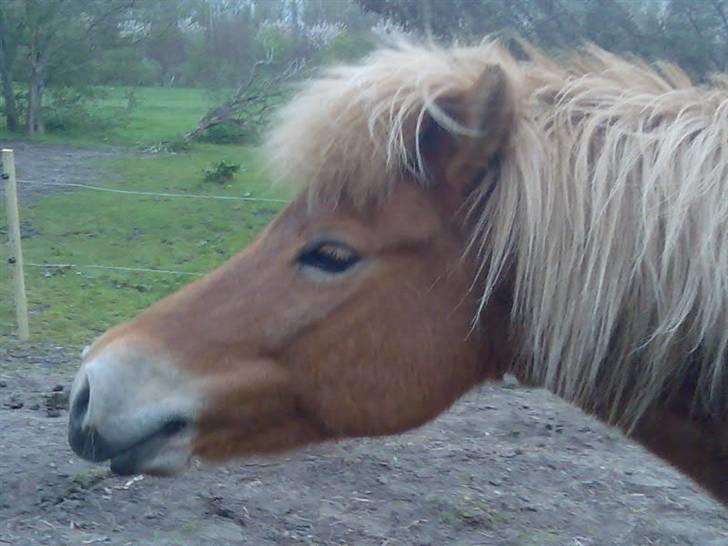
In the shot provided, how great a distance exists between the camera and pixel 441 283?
6.31 feet

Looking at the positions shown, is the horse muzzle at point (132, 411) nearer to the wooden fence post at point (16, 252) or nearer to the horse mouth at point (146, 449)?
the horse mouth at point (146, 449)

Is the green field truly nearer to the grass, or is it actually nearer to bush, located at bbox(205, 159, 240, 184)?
bush, located at bbox(205, 159, 240, 184)

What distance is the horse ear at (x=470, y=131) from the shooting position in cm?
180

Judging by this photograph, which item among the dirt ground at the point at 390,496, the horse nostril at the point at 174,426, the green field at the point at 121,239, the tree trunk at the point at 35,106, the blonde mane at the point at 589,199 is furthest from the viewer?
the tree trunk at the point at 35,106

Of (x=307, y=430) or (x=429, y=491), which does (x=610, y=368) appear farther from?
(x=429, y=491)

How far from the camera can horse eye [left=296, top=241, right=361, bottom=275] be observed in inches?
75.5

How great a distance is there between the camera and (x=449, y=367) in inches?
77.2

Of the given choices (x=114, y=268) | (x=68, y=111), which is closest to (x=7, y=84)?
(x=68, y=111)

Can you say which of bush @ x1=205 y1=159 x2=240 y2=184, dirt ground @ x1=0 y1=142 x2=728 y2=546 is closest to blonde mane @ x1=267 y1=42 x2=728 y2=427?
dirt ground @ x1=0 y1=142 x2=728 y2=546

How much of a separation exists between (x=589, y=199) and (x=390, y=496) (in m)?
2.42

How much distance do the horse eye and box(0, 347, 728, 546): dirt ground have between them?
1.90 meters

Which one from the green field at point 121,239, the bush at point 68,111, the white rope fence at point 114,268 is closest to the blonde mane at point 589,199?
the green field at point 121,239

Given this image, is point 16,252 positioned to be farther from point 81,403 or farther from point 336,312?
point 336,312

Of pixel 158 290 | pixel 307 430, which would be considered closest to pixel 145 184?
pixel 158 290
